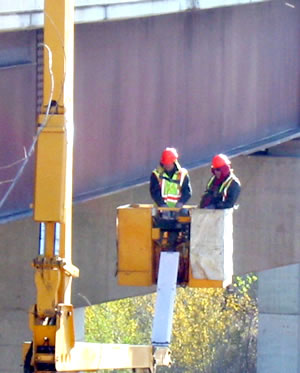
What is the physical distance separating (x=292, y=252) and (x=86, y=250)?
3.95 m

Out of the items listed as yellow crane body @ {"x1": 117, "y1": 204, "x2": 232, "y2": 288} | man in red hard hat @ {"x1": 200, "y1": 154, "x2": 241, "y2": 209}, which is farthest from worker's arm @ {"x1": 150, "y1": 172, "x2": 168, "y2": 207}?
man in red hard hat @ {"x1": 200, "y1": 154, "x2": 241, "y2": 209}

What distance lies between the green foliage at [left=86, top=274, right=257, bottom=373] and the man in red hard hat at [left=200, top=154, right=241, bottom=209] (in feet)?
71.4

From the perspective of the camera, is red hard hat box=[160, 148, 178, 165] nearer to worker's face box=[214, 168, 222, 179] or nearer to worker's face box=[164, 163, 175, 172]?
worker's face box=[164, 163, 175, 172]

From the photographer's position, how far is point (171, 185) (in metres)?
14.1

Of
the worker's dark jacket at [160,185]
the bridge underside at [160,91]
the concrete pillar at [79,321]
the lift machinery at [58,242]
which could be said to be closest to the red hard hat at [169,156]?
the worker's dark jacket at [160,185]

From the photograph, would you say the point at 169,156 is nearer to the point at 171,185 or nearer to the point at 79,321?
the point at 171,185

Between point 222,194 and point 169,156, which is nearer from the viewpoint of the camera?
point 222,194

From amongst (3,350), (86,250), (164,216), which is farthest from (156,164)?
(3,350)

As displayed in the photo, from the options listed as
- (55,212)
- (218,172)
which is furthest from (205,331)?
(55,212)

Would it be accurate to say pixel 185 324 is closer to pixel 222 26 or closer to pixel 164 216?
pixel 222 26

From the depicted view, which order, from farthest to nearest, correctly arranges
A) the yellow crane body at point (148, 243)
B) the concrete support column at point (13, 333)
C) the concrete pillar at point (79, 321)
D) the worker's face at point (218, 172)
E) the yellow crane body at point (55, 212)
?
1. the concrete pillar at point (79, 321)
2. the concrete support column at point (13, 333)
3. the worker's face at point (218, 172)
4. the yellow crane body at point (148, 243)
5. the yellow crane body at point (55, 212)

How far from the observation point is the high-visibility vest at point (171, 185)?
46.0 ft

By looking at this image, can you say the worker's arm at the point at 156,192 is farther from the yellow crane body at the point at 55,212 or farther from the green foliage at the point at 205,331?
the green foliage at the point at 205,331

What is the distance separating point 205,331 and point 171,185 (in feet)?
74.0
